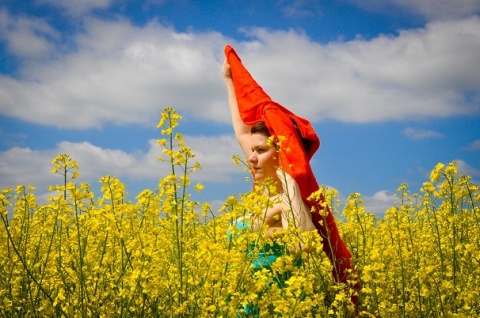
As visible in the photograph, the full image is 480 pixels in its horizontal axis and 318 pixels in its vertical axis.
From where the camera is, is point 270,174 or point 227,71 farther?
point 227,71

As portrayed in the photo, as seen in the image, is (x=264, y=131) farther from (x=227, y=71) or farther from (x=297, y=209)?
(x=227, y=71)

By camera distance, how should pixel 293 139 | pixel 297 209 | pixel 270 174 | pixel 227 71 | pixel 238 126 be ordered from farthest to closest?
pixel 227 71
pixel 238 126
pixel 270 174
pixel 293 139
pixel 297 209

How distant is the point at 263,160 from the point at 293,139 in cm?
26

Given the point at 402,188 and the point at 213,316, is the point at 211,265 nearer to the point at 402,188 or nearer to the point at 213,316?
→ the point at 213,316

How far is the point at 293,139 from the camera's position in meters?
3.45

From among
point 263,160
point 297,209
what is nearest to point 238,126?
point 263,160

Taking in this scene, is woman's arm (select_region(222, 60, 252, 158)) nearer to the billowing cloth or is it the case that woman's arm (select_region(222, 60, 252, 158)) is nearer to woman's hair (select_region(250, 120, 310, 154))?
the billowing cloth

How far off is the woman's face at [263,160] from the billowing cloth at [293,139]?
0.13 m

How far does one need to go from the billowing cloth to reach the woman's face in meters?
0.13

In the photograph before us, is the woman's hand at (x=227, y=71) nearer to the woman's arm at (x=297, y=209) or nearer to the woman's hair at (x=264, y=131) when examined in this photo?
the woman's hair at (x=264, y=131)

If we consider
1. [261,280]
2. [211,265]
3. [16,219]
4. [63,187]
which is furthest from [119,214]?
[16,219]

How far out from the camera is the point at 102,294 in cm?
262

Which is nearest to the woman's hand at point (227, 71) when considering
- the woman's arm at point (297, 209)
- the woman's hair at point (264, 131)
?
the woman's hair at point (264, 131)

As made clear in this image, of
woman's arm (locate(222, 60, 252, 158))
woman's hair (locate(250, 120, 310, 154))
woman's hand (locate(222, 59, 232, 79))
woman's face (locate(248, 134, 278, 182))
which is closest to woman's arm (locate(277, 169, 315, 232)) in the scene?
woman's face (locate(248, 134, 278, 182))
